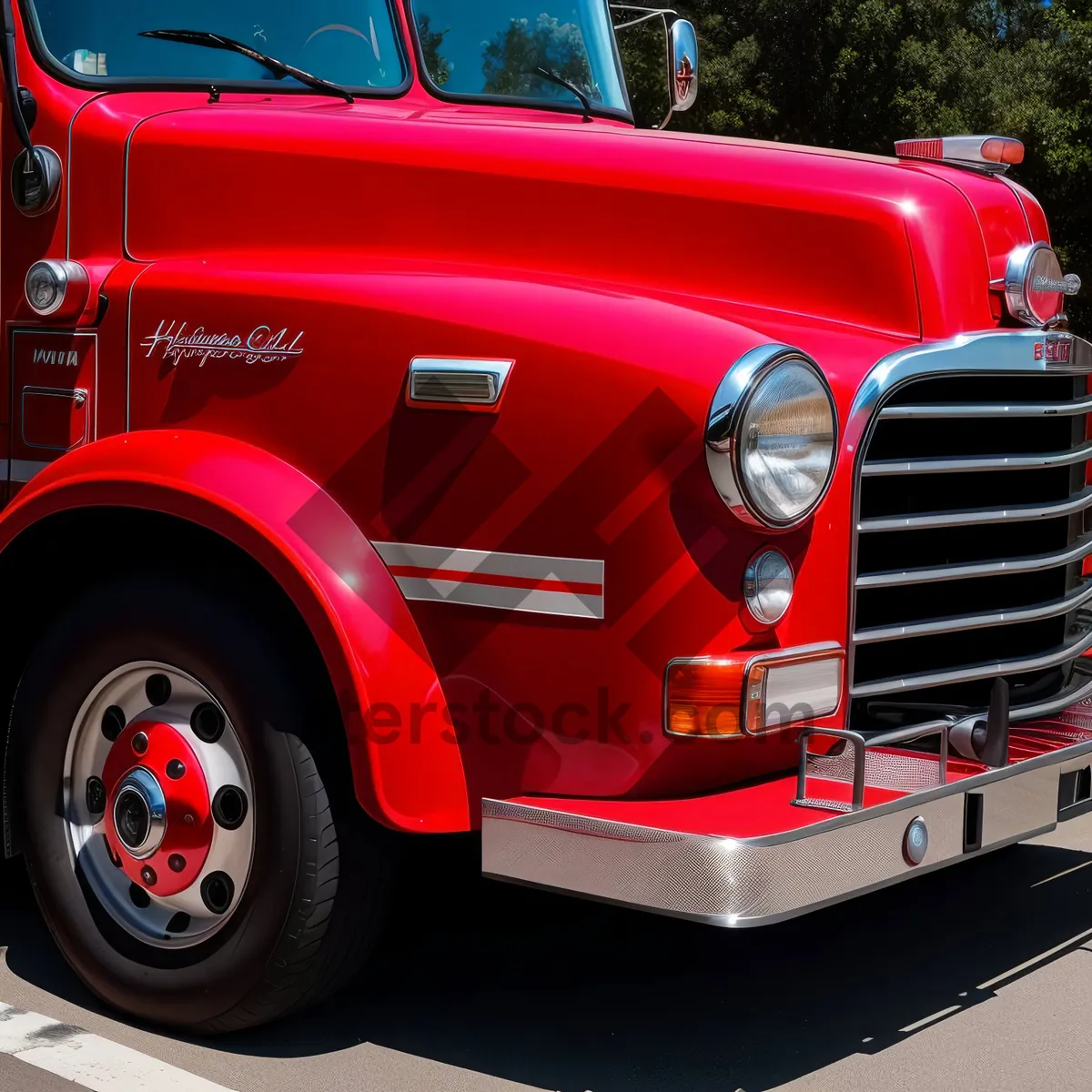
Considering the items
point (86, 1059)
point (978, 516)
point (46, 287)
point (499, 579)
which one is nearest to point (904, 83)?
point (978, 516)

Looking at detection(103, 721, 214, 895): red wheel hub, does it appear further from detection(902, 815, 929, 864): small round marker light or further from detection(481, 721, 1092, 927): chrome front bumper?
detection(902, 815, 929, 864): small round marker light

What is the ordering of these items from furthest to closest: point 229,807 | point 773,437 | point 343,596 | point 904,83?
point 904,83 → point 229,807 → point 343,596 → point 773,437

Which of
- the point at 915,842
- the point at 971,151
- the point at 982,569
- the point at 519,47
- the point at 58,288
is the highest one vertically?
the point at 519,47

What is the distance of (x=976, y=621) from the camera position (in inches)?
137

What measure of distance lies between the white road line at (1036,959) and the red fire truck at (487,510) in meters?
0.62

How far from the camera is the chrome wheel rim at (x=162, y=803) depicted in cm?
332

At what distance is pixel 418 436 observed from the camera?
3.16 m

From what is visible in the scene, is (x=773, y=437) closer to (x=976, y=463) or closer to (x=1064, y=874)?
(x=976, y=463)

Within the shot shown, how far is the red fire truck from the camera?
9.73ft

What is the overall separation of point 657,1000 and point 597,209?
1.82 metres

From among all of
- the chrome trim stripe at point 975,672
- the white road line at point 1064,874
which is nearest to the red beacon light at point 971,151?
the chrome trim stripe at point 975,672

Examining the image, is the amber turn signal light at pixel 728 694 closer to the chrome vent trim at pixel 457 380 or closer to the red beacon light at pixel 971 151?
the chrome vent trim at pixel 457 380

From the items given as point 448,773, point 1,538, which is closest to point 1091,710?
point 448,773

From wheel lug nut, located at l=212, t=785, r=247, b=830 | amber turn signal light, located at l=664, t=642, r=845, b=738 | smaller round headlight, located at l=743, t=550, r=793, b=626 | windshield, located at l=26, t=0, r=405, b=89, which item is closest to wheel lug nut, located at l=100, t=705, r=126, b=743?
wheel lug nut, located at l=212, t=785, r=247, b=830
